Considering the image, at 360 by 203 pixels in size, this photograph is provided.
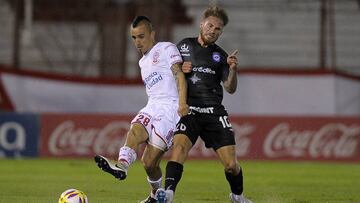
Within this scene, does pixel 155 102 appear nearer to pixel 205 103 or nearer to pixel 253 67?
pixel 205 103

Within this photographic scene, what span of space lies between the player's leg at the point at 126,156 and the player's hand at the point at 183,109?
0.48 meters

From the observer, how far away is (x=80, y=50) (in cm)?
2464

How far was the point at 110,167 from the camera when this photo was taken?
29.9 ft

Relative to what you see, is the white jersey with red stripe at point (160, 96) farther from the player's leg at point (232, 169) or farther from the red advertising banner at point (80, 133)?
the red advertising banner at point (80, 133)

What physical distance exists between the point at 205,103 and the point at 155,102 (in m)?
0.54

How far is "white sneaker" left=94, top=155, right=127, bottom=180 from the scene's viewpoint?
904cm

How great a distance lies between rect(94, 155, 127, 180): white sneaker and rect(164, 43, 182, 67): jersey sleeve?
4.52 ft

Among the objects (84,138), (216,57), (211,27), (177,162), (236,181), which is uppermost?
(211,27)

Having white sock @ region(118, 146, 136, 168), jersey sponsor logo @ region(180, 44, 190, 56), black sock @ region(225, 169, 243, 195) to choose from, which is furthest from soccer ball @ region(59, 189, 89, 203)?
jersey sponsor logo @ region(180, 44, 190, 56)

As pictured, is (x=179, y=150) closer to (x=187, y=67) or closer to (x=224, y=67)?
(x=187, y=67)

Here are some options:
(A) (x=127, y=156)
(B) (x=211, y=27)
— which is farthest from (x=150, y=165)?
(B) (x=211, y=27)

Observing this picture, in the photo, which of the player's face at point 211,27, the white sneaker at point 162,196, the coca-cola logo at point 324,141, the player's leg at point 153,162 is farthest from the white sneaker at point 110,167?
the coca-cola logo at point 324,141

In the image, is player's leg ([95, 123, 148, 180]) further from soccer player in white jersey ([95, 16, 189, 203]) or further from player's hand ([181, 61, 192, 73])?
player's hand ([181, 61, 192, 73])

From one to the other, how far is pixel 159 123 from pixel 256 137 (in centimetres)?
1272
